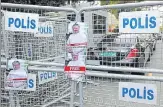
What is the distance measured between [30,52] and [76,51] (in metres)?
1.30

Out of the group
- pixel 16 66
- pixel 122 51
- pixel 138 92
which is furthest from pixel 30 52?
pixel 138 92

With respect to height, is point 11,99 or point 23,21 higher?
point 23,21

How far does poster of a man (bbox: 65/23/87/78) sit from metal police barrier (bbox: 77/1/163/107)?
204 millimetres

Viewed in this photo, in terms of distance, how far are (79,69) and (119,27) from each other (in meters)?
0.71

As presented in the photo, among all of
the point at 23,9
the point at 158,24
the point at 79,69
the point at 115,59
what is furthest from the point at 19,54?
the point at 158,24

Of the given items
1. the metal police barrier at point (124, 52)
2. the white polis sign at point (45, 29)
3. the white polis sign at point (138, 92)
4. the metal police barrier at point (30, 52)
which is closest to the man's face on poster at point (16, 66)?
the metal police barrier at point (30, 52)

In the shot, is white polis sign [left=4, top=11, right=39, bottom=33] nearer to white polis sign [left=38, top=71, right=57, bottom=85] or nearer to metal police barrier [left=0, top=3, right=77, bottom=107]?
metal police barrier [left=0, top=3, right=77, bottom=107]

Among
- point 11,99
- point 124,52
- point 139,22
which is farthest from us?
point 11,99

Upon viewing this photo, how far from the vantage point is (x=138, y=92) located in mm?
4016

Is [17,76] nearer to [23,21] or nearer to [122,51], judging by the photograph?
[23,21]

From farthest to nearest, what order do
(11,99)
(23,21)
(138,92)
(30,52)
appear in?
1. (30,52)
2. (11,99)
3. (23,21)
4. (138,92)

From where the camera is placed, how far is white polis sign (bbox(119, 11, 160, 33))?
3826mm

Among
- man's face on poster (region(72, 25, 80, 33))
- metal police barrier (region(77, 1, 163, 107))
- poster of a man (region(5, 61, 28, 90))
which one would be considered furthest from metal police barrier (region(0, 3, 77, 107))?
metal police barrier (region(77, 1, 163, 107))

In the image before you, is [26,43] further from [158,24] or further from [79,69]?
[158,24]
